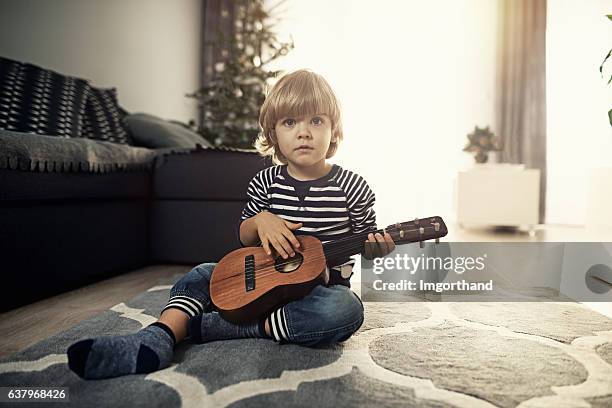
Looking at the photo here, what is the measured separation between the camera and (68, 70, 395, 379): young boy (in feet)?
2.77

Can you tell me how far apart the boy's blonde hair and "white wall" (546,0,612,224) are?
3129 millimetres

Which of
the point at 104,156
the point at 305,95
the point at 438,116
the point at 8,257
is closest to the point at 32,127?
the point at 104,156

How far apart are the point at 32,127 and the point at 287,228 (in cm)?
128

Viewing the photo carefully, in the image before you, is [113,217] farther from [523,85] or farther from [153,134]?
[523,85]

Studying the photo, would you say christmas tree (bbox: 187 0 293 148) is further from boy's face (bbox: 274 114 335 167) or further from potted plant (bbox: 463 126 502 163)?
boy's face (bbox: 274 114 335 167)

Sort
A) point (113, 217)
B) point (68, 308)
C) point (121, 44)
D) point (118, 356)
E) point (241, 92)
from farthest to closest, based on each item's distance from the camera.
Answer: point (241, 92) → point (121, 44) → point (113, 217) → point (68, 308) → point (118, 356)

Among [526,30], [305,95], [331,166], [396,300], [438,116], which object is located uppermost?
[526,30]

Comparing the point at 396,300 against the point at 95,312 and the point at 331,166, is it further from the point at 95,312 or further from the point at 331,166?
the point at 95,312

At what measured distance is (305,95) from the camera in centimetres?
95

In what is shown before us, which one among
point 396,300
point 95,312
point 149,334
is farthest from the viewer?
point 396,300

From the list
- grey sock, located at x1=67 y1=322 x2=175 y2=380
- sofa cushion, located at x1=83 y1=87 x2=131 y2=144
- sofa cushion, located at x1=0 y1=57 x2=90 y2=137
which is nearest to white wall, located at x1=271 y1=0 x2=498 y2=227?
sofa cushion, located at x1=83 y1=87 x2=131 y2=144

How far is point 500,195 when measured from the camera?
313 centimetres

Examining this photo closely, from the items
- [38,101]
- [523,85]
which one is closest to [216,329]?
[38,101]

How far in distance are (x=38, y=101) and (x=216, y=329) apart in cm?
137
